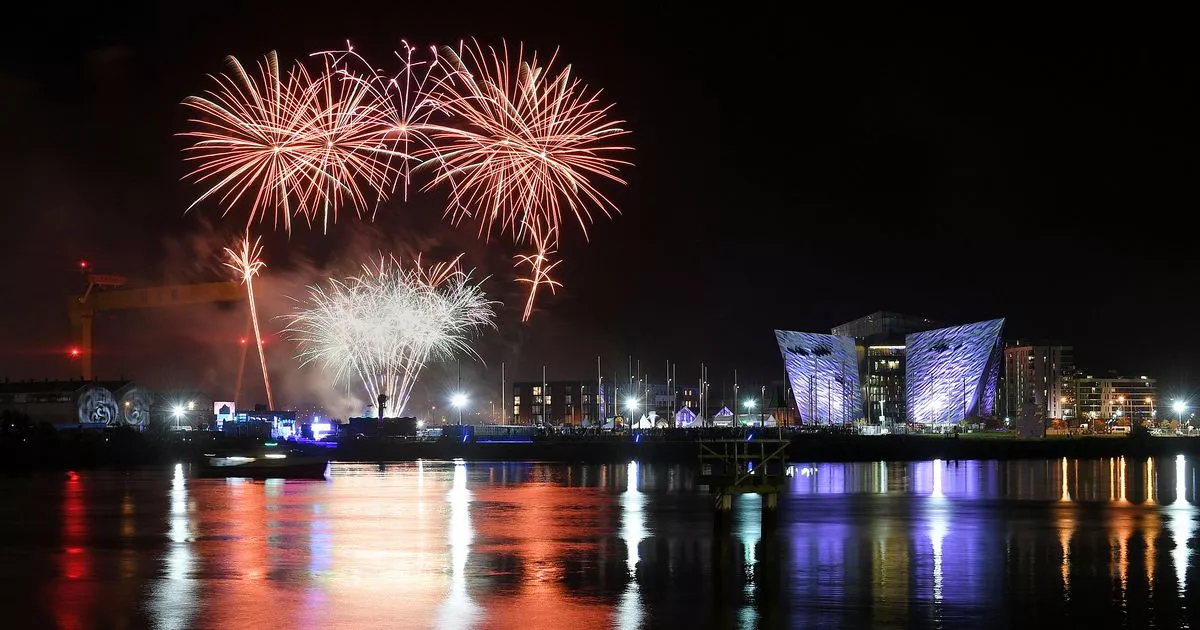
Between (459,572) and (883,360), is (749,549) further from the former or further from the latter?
(883,360)

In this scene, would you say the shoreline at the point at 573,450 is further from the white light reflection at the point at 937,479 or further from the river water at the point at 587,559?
the river water at the point at 587,559

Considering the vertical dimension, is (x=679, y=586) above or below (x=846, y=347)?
below

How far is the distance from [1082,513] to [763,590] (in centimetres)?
2037

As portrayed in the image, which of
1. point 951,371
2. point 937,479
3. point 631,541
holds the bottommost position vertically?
point 937,479

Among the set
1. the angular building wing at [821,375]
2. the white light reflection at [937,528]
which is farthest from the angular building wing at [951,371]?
the white light reflection at [937,528]

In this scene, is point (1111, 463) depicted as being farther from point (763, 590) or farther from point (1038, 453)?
point (763, 590)

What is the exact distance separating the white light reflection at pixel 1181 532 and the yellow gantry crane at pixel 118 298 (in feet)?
192

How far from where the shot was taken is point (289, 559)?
25.5m

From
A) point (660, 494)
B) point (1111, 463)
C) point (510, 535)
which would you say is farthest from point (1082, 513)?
point (1111, 463)

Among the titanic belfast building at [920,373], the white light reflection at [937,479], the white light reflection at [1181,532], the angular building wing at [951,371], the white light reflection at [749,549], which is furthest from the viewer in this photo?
the titanic belfast building at [920,373]

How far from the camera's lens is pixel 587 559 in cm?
2552

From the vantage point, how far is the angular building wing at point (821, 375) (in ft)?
430

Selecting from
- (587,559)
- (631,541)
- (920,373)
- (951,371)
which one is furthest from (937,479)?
(920,373)

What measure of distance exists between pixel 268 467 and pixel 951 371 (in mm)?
86450
